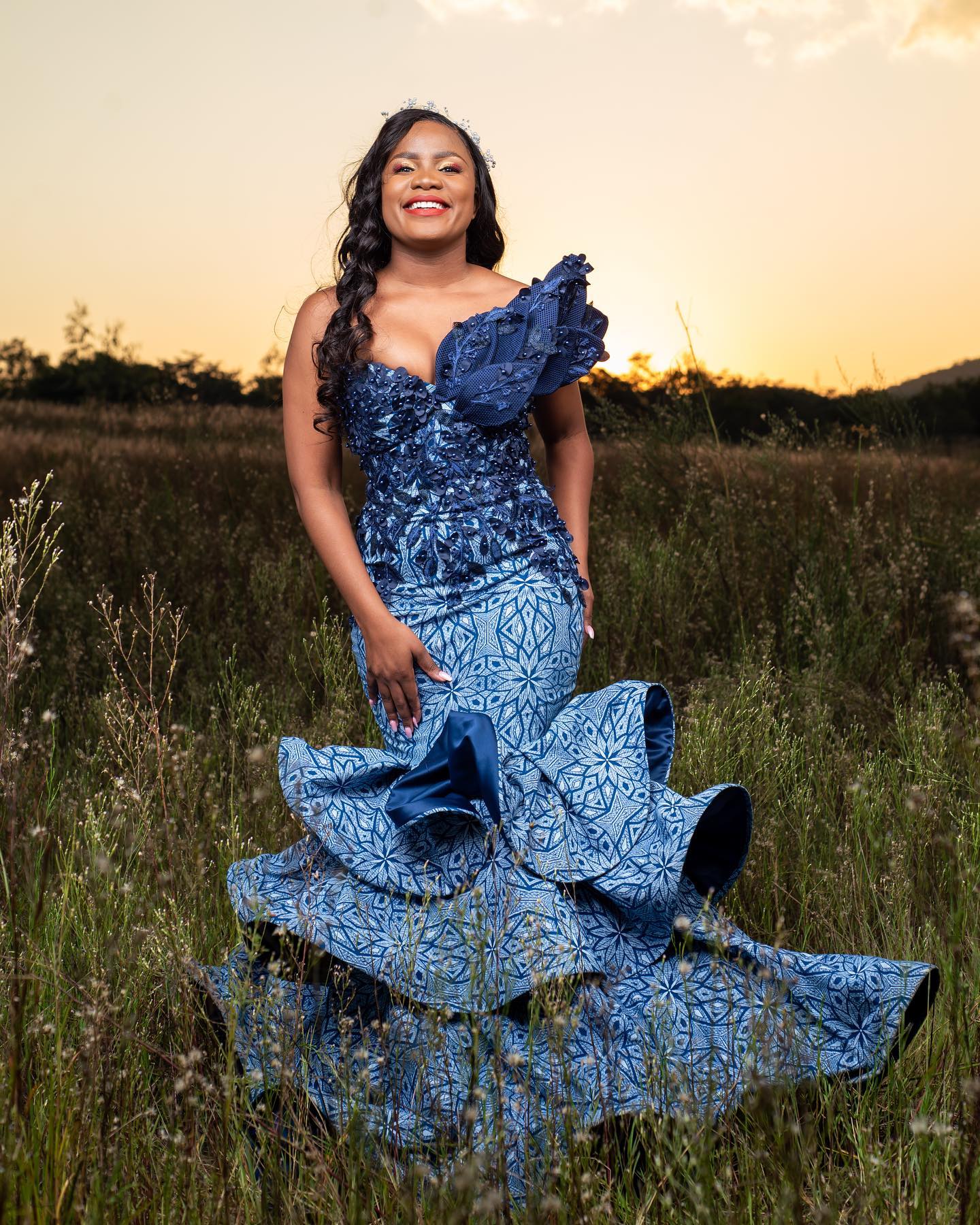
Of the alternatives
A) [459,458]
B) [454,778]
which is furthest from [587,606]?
[454,778]

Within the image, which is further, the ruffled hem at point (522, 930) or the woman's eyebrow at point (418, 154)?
the woman's eyebrow at point (418, 154)

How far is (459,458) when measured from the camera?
9.21 feet

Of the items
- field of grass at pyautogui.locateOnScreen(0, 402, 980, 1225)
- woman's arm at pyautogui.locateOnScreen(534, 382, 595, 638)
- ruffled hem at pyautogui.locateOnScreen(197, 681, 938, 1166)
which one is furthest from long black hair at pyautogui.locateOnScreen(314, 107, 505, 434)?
ruffled hem at pyautogui.locateOnScreen(197, 681, 938, 1166)

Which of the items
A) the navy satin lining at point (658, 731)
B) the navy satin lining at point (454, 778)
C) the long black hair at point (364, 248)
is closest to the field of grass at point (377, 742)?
the navy satin lining at point (454, 778)

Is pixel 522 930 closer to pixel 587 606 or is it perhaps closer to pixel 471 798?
→ pixel 471 798

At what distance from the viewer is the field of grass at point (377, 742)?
175cm

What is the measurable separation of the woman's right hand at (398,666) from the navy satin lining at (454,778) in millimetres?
244

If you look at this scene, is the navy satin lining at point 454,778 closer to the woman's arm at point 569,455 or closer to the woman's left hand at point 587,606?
the woman's left hand at point 587,606

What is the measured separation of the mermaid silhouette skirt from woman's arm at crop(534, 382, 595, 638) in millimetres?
531

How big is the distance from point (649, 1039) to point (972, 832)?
1512 mm

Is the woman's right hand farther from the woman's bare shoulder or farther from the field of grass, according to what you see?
the woman's bare shoulder

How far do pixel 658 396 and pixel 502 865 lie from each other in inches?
176

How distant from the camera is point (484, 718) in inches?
97.7

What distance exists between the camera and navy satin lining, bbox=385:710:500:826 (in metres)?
2.38
